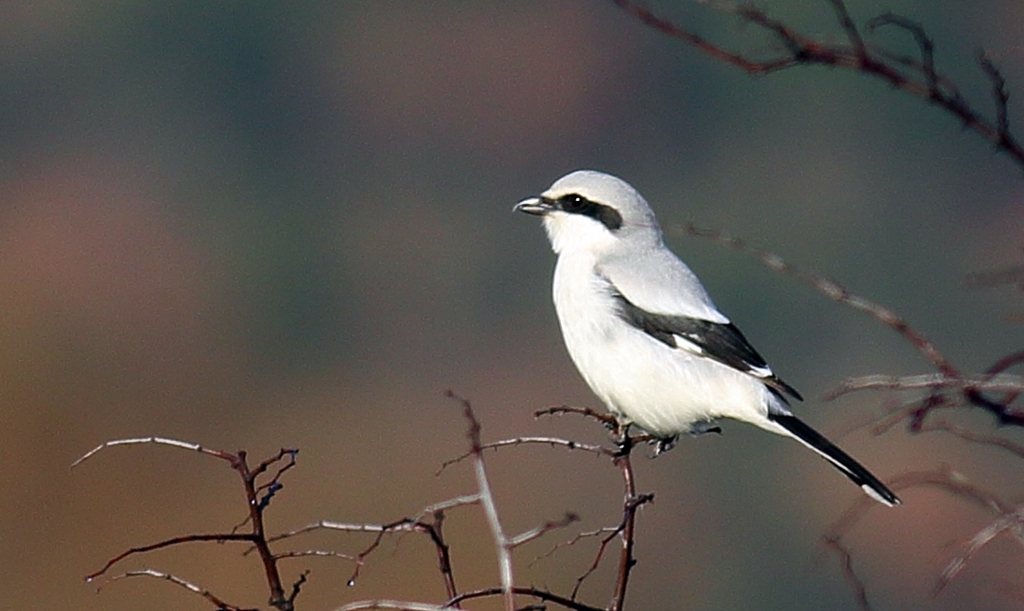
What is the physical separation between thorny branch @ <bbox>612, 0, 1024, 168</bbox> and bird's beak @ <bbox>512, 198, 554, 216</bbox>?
4.76ft

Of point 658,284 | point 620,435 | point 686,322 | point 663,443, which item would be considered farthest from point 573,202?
point 620,435

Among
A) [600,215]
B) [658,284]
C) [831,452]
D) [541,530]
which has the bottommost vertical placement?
[831,452]

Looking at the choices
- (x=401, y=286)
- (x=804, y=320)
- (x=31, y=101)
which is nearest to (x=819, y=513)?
(x=804, y=320)

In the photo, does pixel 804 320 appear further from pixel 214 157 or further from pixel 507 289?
pixel 214 157

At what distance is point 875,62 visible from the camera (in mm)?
2469

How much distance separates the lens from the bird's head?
406cm

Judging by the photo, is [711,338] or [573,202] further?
[573,202]

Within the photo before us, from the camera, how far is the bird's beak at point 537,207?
4172 mm

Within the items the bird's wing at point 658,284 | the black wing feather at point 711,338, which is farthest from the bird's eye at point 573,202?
the black wing feather at point 711,338

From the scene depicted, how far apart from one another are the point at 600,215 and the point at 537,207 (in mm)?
177

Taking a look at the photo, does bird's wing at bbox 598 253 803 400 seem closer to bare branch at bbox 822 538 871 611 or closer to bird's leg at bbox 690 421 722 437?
bird's leg at bbox 690 421 722 437

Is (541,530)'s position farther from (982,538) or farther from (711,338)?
(711,338)

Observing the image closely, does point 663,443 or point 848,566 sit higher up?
point 663,443

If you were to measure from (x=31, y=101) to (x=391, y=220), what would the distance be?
23.1 feet
